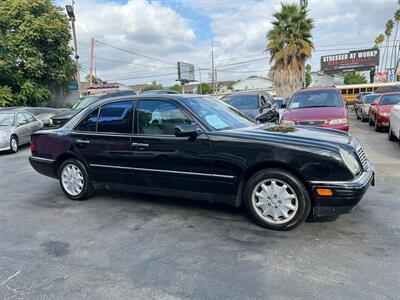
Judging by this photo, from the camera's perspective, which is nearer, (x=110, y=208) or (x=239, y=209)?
(x=239, y=209)

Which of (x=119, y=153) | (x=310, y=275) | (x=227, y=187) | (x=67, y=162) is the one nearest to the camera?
(x=310, y=275)

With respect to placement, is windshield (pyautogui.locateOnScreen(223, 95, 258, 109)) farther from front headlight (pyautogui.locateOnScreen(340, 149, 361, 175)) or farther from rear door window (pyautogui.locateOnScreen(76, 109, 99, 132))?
front headlight (pyautogui.locateOnScreen(340, 149, 361, 175))

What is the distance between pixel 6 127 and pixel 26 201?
7.09 metres

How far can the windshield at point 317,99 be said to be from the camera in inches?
376

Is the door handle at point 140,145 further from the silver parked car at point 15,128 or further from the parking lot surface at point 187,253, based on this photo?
the silver parked car at point 15,128

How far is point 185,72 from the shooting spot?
183 ft

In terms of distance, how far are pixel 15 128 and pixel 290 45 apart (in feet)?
61.0

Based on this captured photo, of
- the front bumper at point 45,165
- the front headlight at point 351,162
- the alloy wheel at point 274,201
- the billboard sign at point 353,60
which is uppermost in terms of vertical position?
the billboard sign at point 353,60

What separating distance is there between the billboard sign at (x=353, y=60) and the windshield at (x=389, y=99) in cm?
4965

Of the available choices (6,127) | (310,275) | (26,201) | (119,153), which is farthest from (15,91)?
(310,275)

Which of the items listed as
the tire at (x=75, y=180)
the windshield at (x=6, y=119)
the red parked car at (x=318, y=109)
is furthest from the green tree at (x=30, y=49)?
the tire at (x=75, y=180)

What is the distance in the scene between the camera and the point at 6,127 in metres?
11.3

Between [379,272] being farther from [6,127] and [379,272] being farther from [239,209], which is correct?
[6,127]

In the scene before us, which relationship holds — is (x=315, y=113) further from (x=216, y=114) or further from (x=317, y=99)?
(x=216, y=114)
